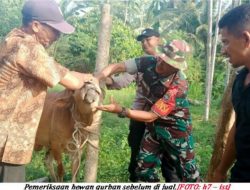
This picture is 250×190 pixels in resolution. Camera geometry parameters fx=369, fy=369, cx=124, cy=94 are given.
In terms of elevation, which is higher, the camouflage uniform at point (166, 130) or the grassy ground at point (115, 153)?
the camouflage uniform at point (166, 130)

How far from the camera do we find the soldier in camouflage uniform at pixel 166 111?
8.03ft

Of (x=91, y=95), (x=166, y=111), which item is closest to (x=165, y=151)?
(x=166, y=111)

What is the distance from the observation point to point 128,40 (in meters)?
3.60

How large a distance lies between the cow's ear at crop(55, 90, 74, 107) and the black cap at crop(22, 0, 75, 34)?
76 centimetres

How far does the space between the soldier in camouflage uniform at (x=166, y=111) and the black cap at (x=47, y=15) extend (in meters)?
0.68

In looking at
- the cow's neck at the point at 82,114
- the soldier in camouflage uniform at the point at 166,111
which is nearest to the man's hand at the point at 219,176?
the soldier in camouflage uniform at the point at 166,111

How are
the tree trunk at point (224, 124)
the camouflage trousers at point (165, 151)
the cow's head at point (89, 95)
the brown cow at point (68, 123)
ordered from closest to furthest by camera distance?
the cow's head at point (89, 95) < the brown cow at point (68, 123) < the camouflage trousers at point (165, 151) < the tree trunk at point (224, 124)

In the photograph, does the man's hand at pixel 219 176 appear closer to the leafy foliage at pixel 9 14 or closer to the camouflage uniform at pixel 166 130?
the camouflage uniform at pixel 166 130

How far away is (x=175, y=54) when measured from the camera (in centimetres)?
244

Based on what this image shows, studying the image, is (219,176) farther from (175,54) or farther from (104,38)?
(104,38)

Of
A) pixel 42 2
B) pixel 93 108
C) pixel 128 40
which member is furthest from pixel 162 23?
pixel 42 2

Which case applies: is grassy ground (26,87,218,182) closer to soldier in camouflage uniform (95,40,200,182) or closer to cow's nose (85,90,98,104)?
soldier in camouflage uniform (95,40,200,182)

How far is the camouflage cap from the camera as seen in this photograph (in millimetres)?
2434

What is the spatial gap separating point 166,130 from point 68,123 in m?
0.75
